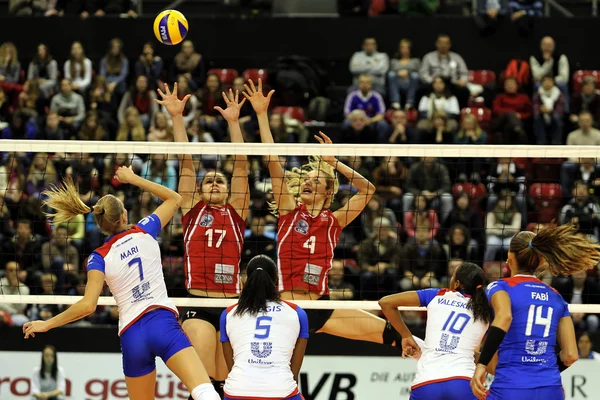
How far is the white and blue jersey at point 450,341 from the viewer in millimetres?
8430

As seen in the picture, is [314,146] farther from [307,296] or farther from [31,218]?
[31,218]

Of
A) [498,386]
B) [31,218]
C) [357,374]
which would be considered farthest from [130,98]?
[498,386]

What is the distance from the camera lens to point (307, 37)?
20.1 m

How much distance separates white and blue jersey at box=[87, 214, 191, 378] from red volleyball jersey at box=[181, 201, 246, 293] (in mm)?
Result: 1305

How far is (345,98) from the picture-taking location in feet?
64.7

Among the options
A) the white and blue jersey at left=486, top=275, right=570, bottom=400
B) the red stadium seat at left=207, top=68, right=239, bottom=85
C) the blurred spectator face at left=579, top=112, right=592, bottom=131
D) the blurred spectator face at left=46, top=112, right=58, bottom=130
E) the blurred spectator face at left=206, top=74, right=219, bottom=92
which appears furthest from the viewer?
the red stadium seat at left=207, top=68, right=239, bottom=85

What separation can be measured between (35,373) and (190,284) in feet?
15.1

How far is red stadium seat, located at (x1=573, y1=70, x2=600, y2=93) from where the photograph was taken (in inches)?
752

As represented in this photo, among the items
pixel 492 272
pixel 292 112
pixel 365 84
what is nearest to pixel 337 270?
pixel 492 272

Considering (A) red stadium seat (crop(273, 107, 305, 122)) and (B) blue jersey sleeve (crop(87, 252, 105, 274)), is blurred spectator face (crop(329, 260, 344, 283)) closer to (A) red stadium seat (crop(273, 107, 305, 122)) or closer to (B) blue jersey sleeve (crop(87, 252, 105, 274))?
(A) red stadium seat (crop(273, 107, 305, 122))

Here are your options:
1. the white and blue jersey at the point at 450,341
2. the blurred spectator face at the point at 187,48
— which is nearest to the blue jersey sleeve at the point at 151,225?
the white and blue jersey at the point at 450,341

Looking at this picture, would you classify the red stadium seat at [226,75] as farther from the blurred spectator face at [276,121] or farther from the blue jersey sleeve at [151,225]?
the blue jersey sleeve at [151,225]

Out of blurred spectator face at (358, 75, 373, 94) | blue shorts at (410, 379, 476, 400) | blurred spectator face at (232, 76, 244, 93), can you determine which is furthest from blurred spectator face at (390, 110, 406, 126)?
blue shorts at (410, 379, 476, 400)

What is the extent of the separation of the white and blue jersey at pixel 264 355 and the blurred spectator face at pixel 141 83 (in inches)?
433
